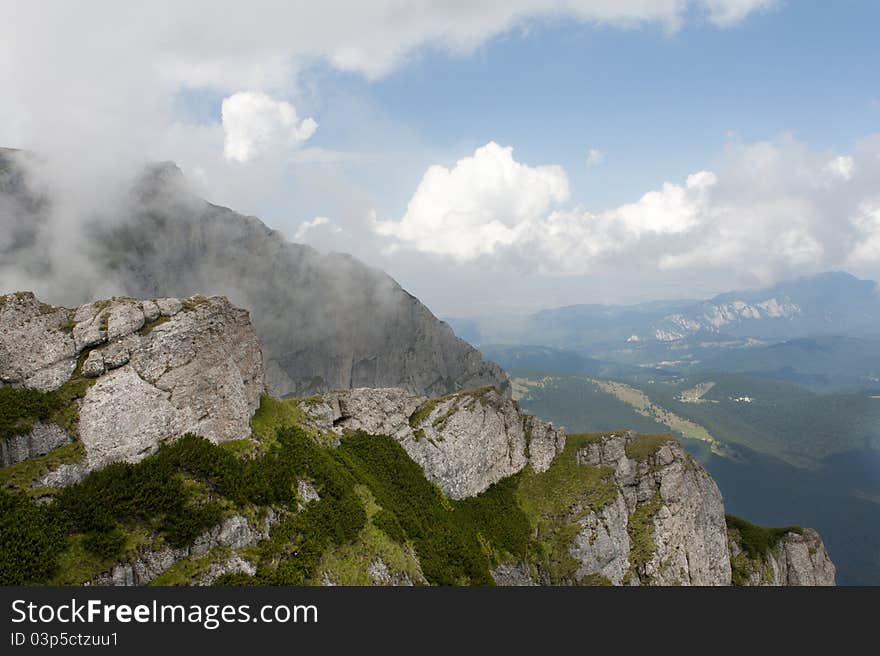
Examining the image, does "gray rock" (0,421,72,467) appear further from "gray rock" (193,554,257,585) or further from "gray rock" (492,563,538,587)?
"gray rock" (492,563,538,587)

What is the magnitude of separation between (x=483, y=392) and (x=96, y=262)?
160240 millimetres

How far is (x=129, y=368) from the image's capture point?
162 ft

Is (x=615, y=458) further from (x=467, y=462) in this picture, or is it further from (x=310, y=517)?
(x=310, y=517)

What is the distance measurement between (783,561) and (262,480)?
393ft

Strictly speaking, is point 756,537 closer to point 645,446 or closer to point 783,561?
point 783,561

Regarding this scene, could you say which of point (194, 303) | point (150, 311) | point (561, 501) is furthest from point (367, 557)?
point (561, 501)

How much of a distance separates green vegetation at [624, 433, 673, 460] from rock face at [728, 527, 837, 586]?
1355 inches

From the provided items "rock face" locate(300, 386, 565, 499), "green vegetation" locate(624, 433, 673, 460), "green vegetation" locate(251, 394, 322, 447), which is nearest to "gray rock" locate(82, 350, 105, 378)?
"green vegetation" locate(251, 394, 322, 447)

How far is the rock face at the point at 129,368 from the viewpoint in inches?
1801

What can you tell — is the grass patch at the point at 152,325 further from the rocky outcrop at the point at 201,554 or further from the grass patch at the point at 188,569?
the grass patch at the point at 188,569

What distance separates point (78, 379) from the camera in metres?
48.1

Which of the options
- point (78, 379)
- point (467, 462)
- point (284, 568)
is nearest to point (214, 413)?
point (78, 379)

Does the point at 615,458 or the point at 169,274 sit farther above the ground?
the point at 169,274

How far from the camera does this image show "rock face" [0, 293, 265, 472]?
1801 inches
